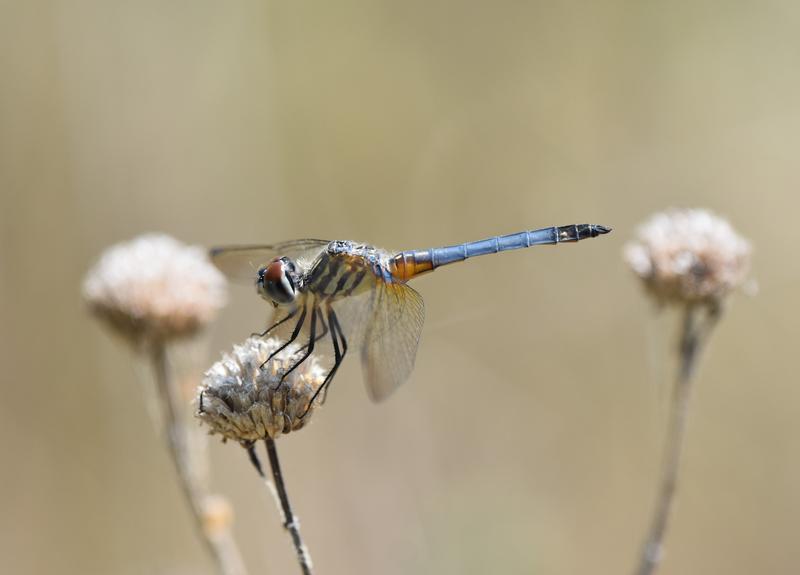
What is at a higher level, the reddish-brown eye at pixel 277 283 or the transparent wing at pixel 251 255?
the transparent wing at pixel 251 255

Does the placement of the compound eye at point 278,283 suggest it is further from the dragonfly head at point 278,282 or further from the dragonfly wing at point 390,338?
the dragonfly wing at point 390,338

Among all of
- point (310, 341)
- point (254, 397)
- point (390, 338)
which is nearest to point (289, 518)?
point (254, 397)

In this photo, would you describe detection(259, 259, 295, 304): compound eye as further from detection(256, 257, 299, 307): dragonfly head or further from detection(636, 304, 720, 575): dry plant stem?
detection(636, 304, 720, 575): dry plant stem

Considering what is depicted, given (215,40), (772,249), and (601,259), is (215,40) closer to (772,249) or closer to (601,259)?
(601,259)

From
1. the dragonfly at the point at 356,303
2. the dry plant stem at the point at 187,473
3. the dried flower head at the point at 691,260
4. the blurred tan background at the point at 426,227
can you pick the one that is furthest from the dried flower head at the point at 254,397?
the blurred tan background at the point at 426,227

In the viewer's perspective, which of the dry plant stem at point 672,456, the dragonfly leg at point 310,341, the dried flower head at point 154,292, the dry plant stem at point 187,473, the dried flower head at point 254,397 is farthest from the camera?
the dried flower head at point 154,292

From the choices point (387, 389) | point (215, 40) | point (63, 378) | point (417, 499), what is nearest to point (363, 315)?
point (387, 389)

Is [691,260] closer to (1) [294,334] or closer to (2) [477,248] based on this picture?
(2) [477,248]
